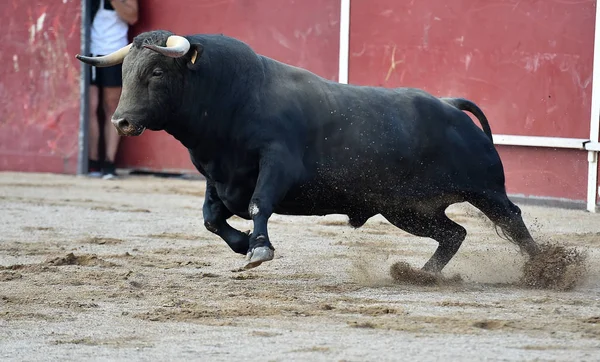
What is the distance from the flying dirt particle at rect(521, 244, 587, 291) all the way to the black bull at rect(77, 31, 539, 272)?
0.53 feet

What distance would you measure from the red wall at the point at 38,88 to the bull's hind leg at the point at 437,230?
610 cm

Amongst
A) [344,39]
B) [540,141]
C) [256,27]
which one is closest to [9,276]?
[540,141]

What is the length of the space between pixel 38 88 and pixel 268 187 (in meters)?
6.90

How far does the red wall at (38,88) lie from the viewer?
11883mm

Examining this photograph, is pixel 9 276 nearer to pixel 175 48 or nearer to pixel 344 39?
pixel 175 48

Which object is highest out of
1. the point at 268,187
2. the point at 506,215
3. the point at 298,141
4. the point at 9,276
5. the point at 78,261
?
the point at 298,141

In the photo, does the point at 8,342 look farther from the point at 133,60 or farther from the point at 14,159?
the point at 14,159

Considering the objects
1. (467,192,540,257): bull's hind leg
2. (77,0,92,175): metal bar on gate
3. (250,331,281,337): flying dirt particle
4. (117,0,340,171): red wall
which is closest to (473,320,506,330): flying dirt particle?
(250,331,281,337): flying dirt particle

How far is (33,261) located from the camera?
21.9 feet

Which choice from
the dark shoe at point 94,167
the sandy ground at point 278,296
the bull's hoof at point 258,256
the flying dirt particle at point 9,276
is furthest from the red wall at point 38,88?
the bull's hoof at point 258,256

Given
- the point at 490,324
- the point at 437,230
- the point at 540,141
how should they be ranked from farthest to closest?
the point at 540,141, the point at 437,230, the point at 490,324

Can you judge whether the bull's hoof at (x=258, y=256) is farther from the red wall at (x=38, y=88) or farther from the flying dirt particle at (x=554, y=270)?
the red wall at (x=38, y=88)

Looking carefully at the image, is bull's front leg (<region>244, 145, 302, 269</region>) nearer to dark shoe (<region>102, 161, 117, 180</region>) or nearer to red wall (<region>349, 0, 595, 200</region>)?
red wall (<region>349, 0, 595, 200</region>)

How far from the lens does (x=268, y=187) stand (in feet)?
18.2
